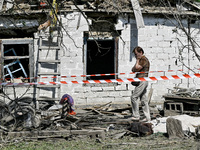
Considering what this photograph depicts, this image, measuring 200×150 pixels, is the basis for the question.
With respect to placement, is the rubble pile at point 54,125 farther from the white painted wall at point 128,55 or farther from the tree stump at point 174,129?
the white painted wall at point 128,55

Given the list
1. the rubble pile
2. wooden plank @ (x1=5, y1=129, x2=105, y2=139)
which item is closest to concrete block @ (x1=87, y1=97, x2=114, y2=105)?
the rubble pile

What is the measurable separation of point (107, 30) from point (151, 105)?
2.85 metres

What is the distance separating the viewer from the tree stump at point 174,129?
24.3 ft

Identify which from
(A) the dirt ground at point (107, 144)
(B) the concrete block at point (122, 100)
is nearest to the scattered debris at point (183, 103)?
(B) the concrete block at point (122, 100)

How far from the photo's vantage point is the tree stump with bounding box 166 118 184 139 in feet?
24.3

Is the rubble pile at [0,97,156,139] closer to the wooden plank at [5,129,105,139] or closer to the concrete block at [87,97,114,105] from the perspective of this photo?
the wooden plank at [5,129,105,139]

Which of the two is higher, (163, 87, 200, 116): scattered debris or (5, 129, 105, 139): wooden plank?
(163, 87, 200, 116): scattered debris

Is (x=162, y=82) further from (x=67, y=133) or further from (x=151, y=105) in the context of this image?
(x=67, y=133)

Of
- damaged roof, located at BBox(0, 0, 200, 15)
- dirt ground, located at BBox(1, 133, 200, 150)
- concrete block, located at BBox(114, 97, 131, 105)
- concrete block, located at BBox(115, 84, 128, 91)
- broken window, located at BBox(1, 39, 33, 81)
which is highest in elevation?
damaged roof, located at BBox(0, 0, 200, 15)

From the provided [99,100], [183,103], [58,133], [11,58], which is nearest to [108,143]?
[58,133]

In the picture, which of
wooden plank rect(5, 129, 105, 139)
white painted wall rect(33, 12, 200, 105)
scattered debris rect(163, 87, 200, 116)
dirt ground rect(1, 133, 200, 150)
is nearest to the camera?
dirt ground rect(1, 133, 200, 150)

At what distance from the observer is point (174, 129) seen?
7.49m

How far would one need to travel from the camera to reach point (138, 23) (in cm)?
1174

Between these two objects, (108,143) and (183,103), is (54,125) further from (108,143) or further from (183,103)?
(183,103)
